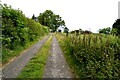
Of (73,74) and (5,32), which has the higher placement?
(5,32)

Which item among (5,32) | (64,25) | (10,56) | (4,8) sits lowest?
(10,56)

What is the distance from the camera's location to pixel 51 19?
75.7m

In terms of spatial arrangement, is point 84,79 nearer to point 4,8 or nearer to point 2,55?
point 2,55

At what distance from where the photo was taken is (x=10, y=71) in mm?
5707

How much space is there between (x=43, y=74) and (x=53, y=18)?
73.7 metres

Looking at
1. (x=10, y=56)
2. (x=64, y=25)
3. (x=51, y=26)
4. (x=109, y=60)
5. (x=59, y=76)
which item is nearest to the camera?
(x=109, y=60)

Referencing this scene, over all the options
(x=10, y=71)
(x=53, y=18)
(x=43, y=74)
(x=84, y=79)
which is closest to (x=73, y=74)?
(x=84, y=79)

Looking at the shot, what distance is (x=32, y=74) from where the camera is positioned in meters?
5.27

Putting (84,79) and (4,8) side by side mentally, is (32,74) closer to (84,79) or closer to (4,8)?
(84,79)

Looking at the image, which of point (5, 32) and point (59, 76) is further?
point (5, 32)

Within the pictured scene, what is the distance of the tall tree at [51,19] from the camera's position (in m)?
72.2

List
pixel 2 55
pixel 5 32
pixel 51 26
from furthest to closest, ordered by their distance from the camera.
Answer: pixel 51 26 → pixel 5 32 → pixel 2 55

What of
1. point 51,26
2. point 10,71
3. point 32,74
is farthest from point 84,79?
point 51,26

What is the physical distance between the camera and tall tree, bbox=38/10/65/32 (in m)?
72.2
